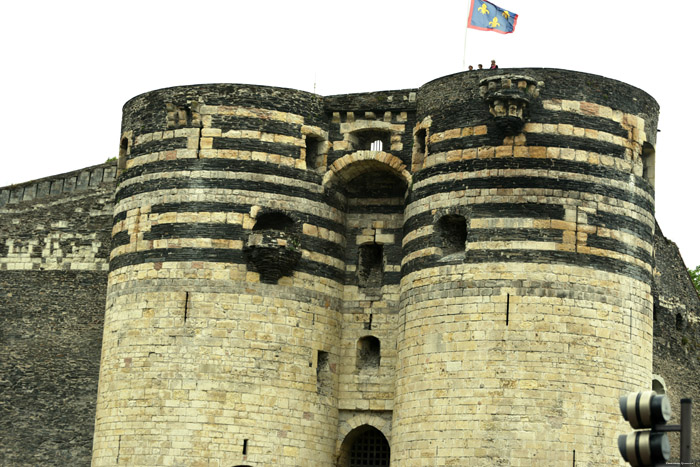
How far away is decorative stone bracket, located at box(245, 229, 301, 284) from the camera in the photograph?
32.8 meters

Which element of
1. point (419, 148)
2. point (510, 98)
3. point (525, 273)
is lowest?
point (525, 273)

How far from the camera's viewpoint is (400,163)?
3434 centimetres

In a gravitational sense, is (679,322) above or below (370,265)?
below

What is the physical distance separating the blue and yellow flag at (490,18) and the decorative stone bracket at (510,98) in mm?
3123

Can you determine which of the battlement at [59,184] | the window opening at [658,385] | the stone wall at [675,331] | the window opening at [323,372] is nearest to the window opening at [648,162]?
the stone wall at [675,331]

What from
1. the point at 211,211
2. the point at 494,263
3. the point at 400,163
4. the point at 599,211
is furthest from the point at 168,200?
the point at 599,211

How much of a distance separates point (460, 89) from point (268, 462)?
10.8 meters

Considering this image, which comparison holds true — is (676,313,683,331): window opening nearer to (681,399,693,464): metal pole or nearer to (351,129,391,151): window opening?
(351,129,391,151): window opening

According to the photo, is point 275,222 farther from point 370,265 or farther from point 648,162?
point 648,162

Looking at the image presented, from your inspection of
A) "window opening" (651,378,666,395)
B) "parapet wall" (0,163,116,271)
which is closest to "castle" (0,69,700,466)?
"parapet wall" (0,163,116,271)

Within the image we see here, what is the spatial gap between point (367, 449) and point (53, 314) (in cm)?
1077

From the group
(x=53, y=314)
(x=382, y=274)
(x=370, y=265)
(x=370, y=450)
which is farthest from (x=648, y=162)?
(x=53, y=314)

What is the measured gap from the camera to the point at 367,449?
3447cm

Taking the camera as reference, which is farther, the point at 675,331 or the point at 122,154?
the point at 675,331
